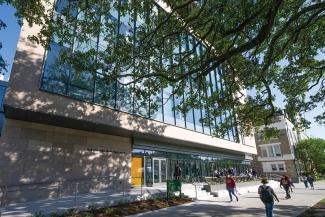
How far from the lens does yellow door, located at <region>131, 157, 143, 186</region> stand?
56.3ft

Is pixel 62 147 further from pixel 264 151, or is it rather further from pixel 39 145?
pixel 264 151

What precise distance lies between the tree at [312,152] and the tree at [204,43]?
1348 inches

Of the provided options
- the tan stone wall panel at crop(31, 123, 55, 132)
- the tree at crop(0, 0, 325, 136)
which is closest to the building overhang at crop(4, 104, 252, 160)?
the tan stone wall panel at crop(31, 123, 55, 132)

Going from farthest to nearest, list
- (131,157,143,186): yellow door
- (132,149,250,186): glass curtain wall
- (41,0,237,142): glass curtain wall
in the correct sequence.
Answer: (132,149,250,186): glass curtain wall → (131,157,143,186): yellow door → (41,0,237,142): glass curtain wall

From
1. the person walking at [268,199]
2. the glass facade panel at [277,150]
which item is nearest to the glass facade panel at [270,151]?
the glass facade panel at [277,150]

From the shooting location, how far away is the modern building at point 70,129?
10875 mm

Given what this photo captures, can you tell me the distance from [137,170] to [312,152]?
39.8 meters

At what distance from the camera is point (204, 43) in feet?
34.7

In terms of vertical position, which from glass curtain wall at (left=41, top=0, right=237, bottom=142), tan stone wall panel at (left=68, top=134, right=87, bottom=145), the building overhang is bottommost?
tan stone wall panel at (left=68, top=134, right=87, bottom=145)

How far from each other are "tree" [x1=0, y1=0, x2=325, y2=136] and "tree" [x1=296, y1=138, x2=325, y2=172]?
34239 millimetres

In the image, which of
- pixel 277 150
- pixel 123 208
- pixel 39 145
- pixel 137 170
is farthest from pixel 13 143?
pixel 277 150

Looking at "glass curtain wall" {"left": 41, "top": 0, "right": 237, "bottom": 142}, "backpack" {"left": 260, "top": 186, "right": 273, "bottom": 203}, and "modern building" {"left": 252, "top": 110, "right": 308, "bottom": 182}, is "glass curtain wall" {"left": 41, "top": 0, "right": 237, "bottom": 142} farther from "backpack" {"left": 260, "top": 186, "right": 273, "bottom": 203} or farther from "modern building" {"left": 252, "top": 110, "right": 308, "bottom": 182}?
"modern building" {"left": 252, "top": 110, "right": 308, "bottom": 182}

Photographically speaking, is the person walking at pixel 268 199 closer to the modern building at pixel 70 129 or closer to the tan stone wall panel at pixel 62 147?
the modern building at pixel 70 129

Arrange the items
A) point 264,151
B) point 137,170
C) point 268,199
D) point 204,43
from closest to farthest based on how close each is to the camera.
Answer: point 268,199
point 204,43
point 137,170
point 264,151
